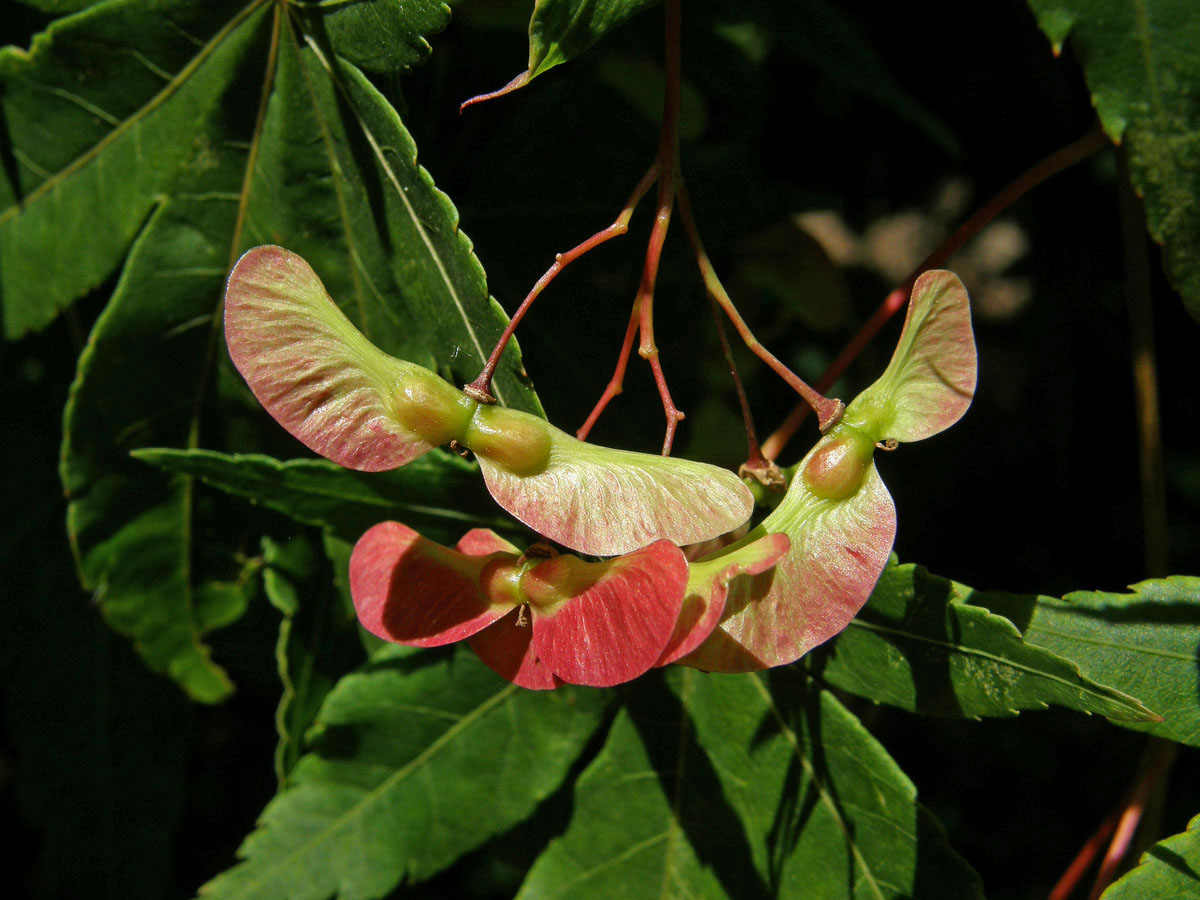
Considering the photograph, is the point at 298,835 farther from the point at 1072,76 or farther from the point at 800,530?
the point at 1072,76

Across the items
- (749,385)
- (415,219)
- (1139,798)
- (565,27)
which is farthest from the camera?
(749,385)

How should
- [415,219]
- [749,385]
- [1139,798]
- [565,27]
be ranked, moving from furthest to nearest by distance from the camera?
[749,385], [1139,798], [415,219], [565,27]

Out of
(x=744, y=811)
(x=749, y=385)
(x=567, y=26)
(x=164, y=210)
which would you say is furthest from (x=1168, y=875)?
(x=164, y=210)

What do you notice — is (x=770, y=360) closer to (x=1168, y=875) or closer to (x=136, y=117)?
(x=1168, y=875)

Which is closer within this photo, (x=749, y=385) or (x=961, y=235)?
(x=961, y=235)

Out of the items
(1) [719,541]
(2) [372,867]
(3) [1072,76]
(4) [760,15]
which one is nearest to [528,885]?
(2) [372,867]

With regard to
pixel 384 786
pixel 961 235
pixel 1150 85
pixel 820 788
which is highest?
pixel 1150 85
